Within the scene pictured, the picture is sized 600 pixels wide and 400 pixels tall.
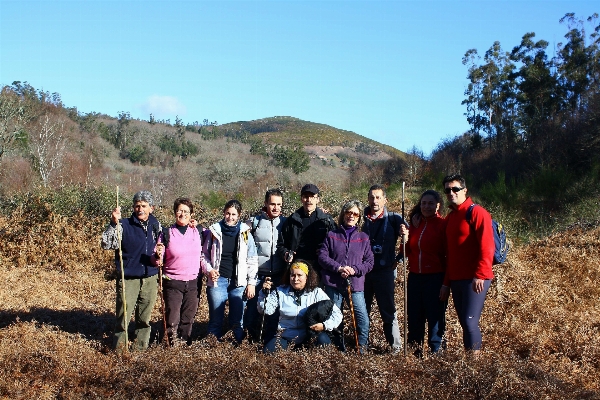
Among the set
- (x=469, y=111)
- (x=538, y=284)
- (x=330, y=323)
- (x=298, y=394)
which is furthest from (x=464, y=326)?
(x=469, y=111)

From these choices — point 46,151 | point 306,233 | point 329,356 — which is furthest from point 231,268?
point 46,151

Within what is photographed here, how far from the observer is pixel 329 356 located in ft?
14.9

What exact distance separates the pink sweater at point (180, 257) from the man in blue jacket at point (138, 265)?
15 cm

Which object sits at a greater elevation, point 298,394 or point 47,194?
point 47,194

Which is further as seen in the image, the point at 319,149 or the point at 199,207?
the point at 319,149

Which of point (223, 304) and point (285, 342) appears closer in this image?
point (285, 342)

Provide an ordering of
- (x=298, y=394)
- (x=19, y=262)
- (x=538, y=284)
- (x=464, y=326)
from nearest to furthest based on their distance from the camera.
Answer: (x=298, y=394), (x=464, y=326), (x=538, y=284), (x=19, y=262)

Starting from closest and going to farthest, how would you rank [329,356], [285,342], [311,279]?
[329,356]
[285,342]
[311,279]

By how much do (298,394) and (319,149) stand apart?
64.5m

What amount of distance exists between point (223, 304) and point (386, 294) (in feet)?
5.57

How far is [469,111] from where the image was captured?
34125 mm

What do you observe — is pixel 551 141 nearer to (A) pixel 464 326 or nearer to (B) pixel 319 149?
(A) pixel 464 326

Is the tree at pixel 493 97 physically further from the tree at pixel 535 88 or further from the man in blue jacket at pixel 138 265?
the man in blue jacket at pixel 138 265

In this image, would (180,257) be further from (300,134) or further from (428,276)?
(300,134)
